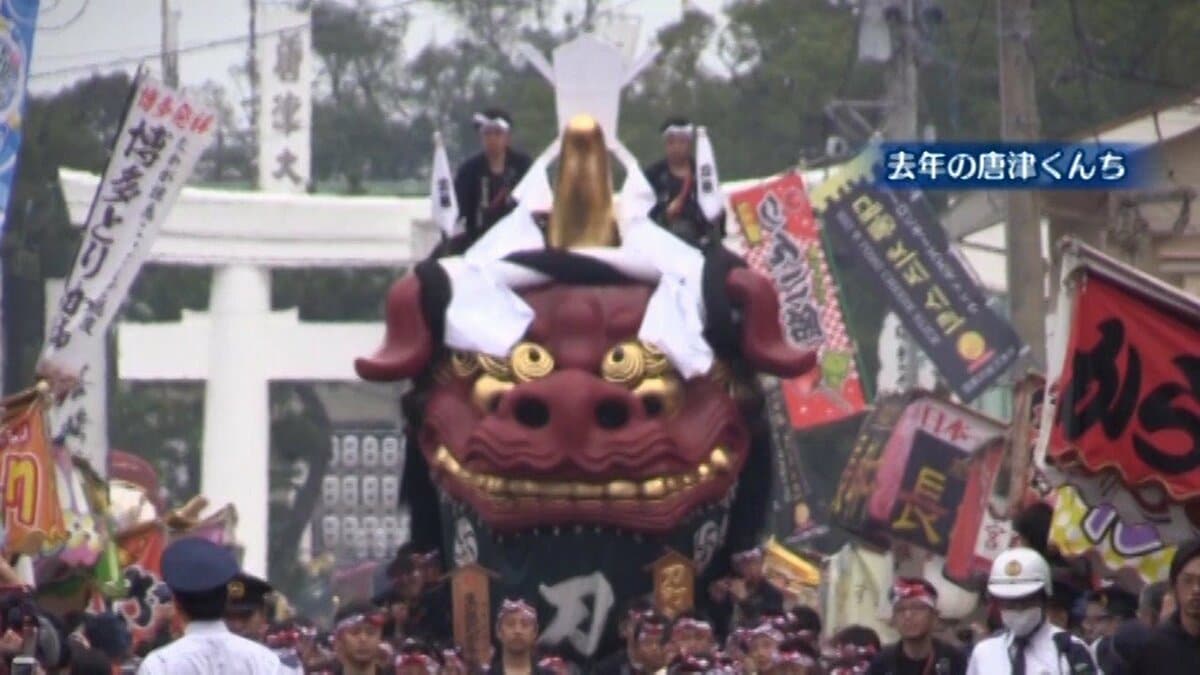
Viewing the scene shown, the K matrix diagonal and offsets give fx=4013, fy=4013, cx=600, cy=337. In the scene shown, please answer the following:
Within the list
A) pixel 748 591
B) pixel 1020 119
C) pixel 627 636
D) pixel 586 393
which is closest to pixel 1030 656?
pixel 627 636

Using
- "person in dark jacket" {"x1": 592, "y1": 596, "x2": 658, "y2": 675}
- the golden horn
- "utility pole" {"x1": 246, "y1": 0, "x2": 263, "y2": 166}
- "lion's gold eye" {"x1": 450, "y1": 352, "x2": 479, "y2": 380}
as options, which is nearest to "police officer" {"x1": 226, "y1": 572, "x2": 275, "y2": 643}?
"person in dark jacket" {"x1": 592, "y1": 596, "x2": 658, "y2": 675}

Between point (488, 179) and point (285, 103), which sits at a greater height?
point (488, 179)

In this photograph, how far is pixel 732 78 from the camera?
50969 millimetres

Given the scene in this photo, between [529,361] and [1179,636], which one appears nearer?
[1179,636]

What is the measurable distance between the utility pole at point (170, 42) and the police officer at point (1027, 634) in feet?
124

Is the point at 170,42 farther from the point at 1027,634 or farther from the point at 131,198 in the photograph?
the point at 1027,634

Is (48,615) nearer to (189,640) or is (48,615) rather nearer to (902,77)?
(189,640)

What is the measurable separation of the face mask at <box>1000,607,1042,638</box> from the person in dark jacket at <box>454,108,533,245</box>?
9357 millimetres

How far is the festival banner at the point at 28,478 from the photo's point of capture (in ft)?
59.2

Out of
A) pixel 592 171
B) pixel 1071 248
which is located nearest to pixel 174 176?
pixel 592 171

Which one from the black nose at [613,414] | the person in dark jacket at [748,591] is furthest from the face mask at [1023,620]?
the black nose at [613,414]

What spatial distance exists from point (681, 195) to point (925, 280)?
16.9 ft

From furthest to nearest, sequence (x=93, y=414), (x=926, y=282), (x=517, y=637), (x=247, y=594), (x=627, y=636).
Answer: (x=93, y=414), (x=926, y=282), (x=627, y=636), (x=517, y=637), (x=247, y=594)

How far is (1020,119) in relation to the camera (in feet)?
78.5
